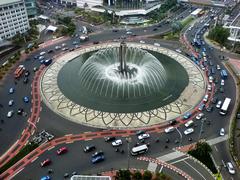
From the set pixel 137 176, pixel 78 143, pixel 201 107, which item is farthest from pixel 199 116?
pixel 78 143

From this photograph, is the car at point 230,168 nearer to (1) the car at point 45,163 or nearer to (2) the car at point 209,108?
(2) the car at point 209,108

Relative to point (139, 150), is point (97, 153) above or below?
below

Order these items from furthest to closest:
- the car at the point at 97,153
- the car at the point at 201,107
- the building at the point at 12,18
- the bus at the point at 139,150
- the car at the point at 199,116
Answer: the building at the point at 12,18 → the car at the point at 201,107 → the car at the point at 199,116 → the bus at the point at 139,150 → the car at the point at 97,153

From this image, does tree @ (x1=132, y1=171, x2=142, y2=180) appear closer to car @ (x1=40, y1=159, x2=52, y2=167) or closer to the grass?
car @ (x1=40, y1=159, x2=52, y2=167)

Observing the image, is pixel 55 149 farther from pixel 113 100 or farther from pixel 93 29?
pixel 93 29

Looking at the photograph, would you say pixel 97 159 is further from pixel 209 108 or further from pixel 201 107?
pixel 209 108

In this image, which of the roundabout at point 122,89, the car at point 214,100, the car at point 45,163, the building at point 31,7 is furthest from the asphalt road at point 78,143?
the building at point 31,7
